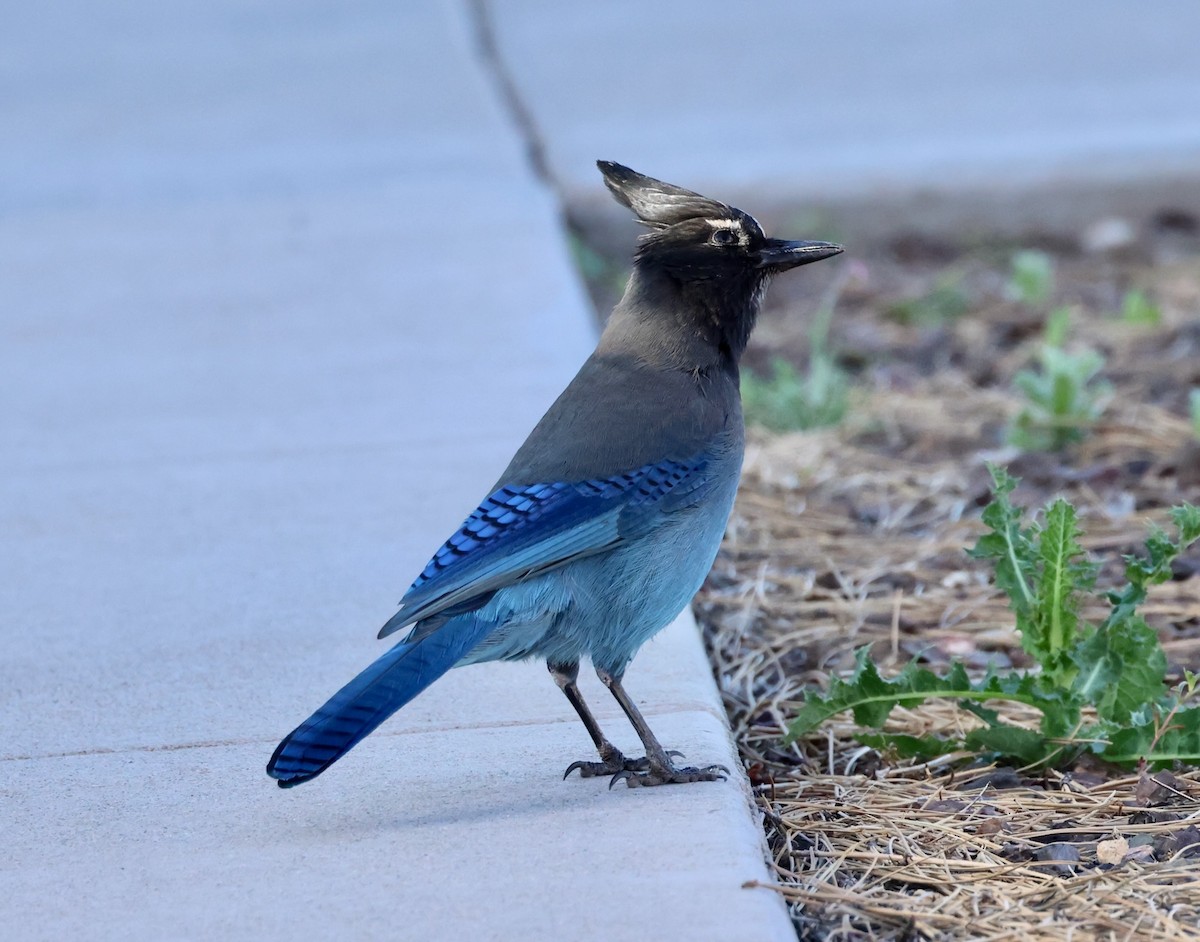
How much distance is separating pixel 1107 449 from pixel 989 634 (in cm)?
139

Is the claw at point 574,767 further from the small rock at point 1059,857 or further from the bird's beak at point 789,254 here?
the bird's beak at point 789,254

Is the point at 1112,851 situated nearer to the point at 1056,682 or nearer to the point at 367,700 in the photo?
the point at 1056,682

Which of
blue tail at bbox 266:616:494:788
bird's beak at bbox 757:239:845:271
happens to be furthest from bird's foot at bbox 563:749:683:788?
bird's beak at bbox 757:239:845:271

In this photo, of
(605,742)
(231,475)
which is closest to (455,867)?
(605,742)

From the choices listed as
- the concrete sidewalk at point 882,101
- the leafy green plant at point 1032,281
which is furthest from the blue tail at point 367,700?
the concrete sidewalk at point 882,101

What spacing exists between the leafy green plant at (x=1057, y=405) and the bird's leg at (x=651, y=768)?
2.35m

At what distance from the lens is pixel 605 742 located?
10.9 feet

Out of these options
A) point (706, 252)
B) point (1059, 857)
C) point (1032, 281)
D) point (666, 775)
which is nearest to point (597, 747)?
point (666, 775)

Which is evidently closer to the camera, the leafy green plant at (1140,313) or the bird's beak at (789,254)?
the bird's beak at (789,254)

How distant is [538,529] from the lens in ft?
10.5

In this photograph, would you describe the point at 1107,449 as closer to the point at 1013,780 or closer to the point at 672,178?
the point at 1013,780

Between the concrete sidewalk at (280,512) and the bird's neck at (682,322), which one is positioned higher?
the bird's neck at (682,322)

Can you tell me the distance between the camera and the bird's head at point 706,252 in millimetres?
3707

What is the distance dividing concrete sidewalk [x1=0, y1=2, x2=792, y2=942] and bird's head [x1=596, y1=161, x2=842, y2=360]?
0.74 meters
